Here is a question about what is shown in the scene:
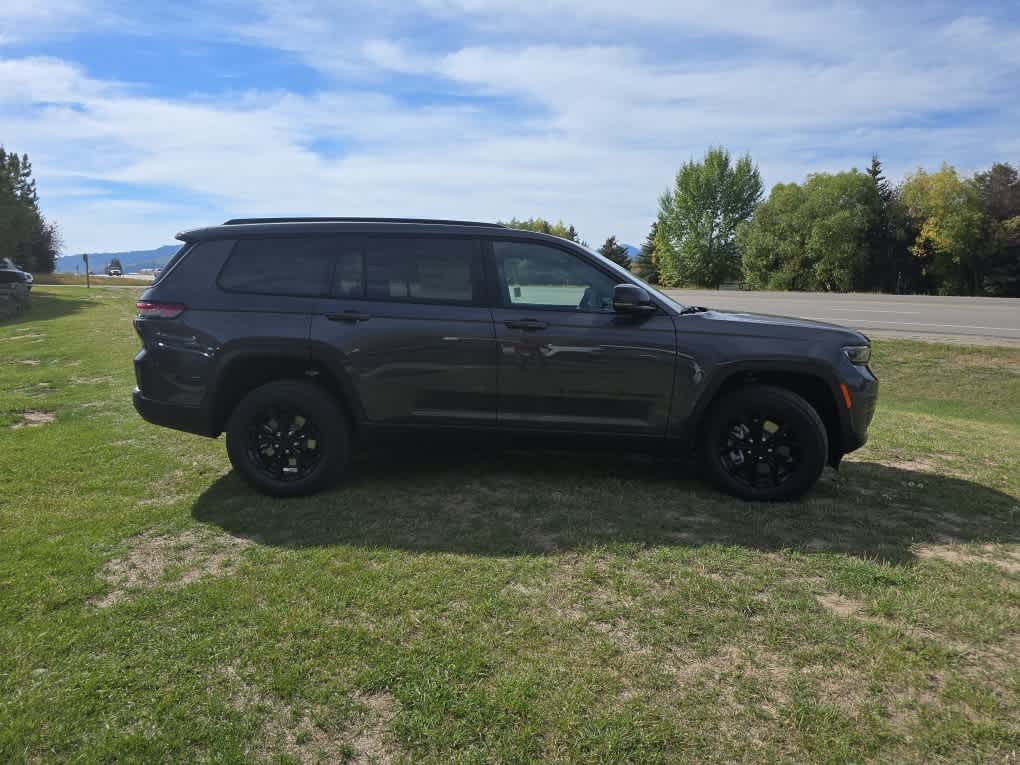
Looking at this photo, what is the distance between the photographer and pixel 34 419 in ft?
23.4

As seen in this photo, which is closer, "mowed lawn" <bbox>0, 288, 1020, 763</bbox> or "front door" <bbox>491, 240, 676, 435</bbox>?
"mowed lawn" <bbox>0, 288, 1020, 763</bbox>

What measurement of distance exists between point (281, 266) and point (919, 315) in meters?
17.7

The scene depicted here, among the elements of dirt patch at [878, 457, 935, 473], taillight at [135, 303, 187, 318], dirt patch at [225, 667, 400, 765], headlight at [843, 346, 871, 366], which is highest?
taillight at [135, 303, 187, 318]

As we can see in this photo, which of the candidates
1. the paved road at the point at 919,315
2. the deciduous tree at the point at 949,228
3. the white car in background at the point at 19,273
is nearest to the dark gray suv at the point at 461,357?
the paved road at the point at 919,315

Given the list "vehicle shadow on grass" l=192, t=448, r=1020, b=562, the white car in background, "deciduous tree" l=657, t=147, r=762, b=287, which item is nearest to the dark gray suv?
"vehicle shadow on grass" l=192, t=448, r=1020, b=562

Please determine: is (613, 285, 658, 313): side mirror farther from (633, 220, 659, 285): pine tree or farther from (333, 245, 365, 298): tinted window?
(633, 220, 659, 285): pine tree

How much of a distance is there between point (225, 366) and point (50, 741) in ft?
8.75

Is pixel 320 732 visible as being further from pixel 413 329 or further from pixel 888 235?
pixel 888 235

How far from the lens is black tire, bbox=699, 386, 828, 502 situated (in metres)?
4.38

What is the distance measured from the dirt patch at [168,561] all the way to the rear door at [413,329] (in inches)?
49.4

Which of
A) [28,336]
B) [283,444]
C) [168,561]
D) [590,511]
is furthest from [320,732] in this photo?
[28,336]

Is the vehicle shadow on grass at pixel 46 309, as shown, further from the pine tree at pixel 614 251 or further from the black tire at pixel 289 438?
the pine tree at pixel 614 251

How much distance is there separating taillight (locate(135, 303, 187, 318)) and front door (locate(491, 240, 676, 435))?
2.20 meters

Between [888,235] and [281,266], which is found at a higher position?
[888,235]
